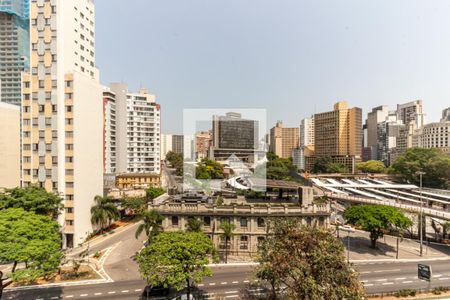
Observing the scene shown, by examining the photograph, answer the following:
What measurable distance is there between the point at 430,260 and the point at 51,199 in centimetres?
6233

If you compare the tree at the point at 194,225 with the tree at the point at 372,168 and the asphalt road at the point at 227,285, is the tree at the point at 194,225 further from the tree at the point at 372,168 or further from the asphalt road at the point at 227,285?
the tree at the point at 372,168

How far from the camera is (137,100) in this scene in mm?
115875

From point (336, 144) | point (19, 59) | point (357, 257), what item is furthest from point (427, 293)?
point (19, 59)

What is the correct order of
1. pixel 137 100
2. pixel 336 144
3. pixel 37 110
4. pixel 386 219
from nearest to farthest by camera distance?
pixel 386 219
pixel 37 110
pixel 137 100
pixel 336 144

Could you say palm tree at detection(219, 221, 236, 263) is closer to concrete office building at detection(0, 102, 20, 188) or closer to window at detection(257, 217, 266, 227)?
window at detection(257, 217, 266, 227)

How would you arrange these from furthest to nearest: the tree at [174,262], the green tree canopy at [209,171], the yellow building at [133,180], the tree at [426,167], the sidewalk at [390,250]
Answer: the green tree canopy at [209,171] < the yellow building at [133,180] < the tree at [426,167] < the sidewalk at [390,250] < the tree at [174,262]

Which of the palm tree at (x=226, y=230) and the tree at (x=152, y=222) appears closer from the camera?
the palm tree at (x=226, y=230)

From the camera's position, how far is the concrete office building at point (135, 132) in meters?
111

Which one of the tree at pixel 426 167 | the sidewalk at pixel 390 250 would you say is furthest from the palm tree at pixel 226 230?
the tree at pixel 426 167

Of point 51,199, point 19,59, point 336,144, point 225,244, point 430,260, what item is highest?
point 19,59

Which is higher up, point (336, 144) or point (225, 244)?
point (336, 144)

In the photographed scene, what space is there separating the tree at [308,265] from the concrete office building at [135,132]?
327ft

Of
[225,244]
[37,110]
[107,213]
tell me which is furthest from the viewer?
[107,213]

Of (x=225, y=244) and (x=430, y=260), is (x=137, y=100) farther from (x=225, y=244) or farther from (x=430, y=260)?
(x=430, y=260)
